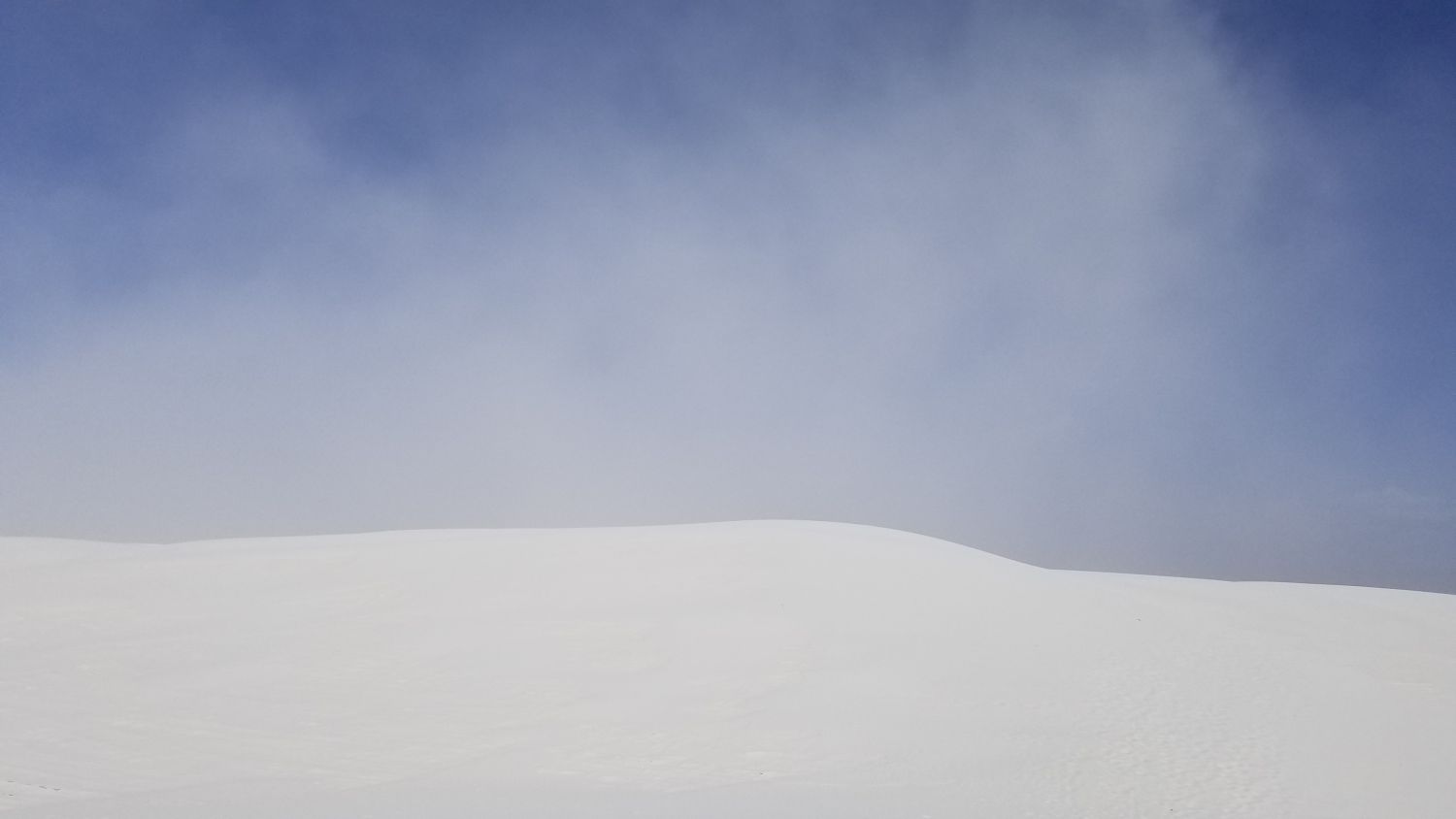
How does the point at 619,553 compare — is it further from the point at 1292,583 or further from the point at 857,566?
the point at 1292,583

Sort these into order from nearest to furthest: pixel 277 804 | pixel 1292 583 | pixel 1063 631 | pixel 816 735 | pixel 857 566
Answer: pixel 277 804 → pixel 816 735 → pixel 1063 631 → pixel 857 566 → pixel 1292 583

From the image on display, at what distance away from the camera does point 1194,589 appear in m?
18.9

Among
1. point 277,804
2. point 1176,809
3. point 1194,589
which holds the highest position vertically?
point 1194,589

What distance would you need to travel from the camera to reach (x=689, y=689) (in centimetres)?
1079

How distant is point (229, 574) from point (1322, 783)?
17.6m

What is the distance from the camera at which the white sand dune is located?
789 cm

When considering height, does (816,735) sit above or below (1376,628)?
below

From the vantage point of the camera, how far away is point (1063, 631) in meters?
13.5

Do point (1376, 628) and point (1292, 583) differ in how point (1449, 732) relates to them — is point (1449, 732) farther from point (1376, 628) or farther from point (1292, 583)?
point (1292, 583)

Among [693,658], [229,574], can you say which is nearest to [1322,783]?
[693,658]

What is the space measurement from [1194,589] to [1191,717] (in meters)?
10.2

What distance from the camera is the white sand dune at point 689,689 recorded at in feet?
25.9

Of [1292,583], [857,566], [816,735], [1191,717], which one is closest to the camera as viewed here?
[816,735]

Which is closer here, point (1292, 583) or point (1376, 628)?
point (1376, 628)
